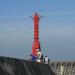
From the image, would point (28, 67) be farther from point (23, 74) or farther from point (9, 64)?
point (9, 64)

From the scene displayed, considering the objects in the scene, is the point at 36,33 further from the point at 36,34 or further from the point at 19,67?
the point at 19,67

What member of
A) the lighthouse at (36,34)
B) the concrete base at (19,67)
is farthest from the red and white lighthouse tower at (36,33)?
the concrete base at (19,67)

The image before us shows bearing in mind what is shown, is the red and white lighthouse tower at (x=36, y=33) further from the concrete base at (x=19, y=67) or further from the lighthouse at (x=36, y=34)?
the concrete base at (x=19, y=67)

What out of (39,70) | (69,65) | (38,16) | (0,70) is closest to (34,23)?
(38,16)

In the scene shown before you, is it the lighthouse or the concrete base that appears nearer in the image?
the concrete base

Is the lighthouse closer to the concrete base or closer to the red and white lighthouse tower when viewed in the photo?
the red and white lighthouse tower

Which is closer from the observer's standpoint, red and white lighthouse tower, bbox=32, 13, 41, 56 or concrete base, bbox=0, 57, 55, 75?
concrete base, bbox=0, 57, 55, 75

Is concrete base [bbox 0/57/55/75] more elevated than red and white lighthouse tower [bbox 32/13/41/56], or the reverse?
red and white lighthouse tower [bbox 32/13/41/56]

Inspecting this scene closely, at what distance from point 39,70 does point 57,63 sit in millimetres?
24313

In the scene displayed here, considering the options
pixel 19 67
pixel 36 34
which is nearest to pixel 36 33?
pixel 36 34

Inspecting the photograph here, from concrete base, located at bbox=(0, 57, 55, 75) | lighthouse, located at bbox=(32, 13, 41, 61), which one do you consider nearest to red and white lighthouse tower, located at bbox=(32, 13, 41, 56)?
lighthouse, located at bbox=(32, 13, 41, 61)

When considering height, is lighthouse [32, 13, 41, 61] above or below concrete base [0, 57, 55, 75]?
above

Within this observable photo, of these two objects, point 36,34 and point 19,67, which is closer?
point 19,67

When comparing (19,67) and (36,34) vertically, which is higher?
(36,34)
